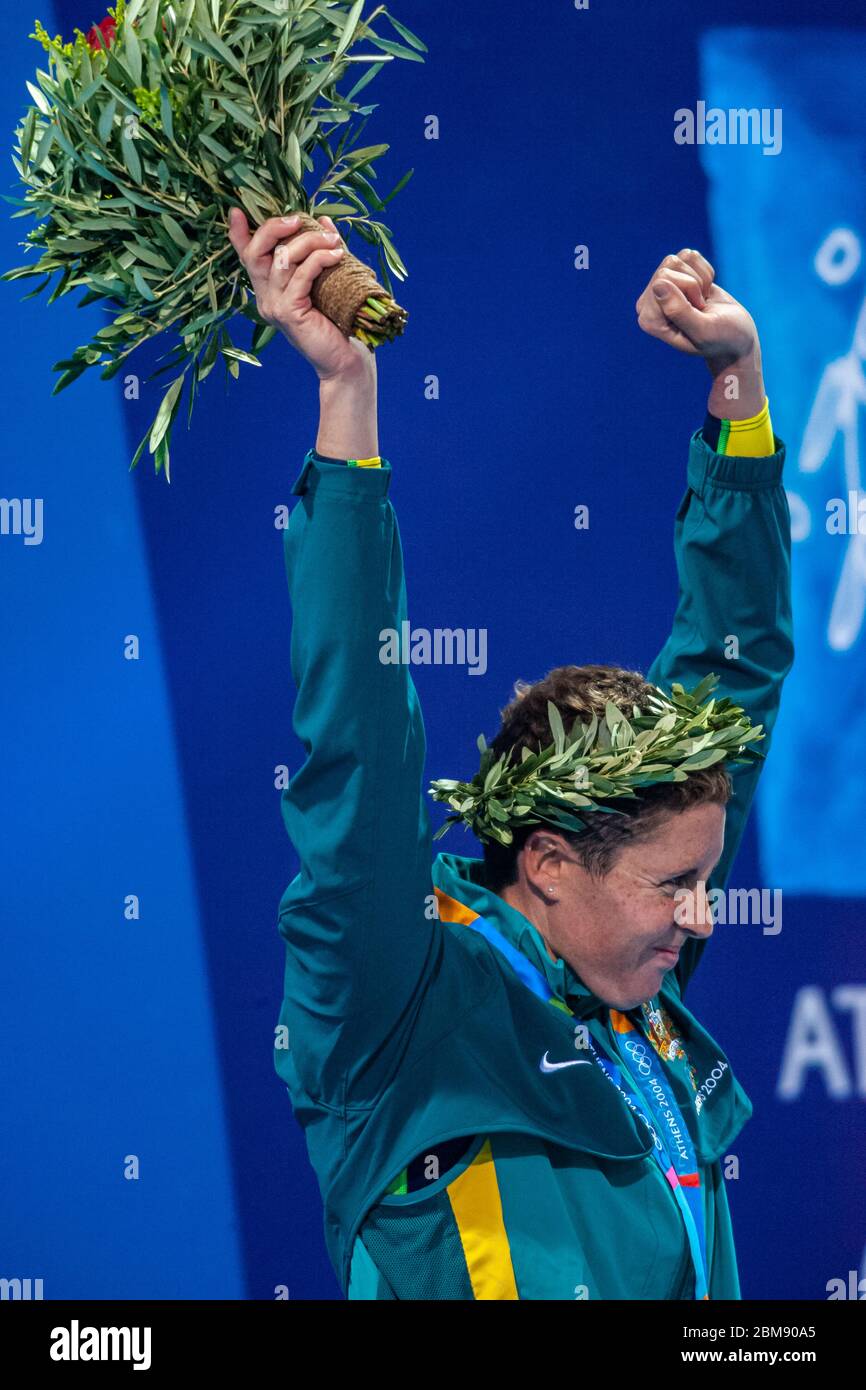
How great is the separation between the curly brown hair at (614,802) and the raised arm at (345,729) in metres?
0.23

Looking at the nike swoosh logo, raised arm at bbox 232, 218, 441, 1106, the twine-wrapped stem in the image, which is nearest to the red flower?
raised arm at bbox 232, 218, 441, 1106

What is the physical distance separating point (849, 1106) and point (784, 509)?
1312mm

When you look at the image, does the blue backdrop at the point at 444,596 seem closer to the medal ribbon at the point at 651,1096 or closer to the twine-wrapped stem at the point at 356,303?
the medal ribbon at the point at 651,1096

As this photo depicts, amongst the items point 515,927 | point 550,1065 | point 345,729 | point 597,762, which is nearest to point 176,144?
point 345,729

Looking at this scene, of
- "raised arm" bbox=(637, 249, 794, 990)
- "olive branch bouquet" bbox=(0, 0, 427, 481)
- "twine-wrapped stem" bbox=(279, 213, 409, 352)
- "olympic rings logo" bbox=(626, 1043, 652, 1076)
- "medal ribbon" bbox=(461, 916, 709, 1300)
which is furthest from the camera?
"raised arm" bbox=(637, 249, 794, 990)

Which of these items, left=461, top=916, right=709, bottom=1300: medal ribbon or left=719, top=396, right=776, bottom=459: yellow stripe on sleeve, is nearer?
left=461, top=916, right=709, bottom=1300: medal ribbon

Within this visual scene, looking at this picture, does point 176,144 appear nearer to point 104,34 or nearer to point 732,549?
point 104,34

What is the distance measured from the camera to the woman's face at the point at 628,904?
67.2 inches

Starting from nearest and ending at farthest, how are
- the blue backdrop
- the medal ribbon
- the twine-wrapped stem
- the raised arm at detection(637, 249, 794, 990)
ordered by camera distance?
the twine-wrapped stem
the medal ribbon
the raised arm at detection(637, 249, 794, 990)
the blue backdrop

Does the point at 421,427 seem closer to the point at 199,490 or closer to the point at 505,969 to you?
the point at 199,490

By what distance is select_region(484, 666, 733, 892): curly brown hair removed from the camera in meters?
1.72

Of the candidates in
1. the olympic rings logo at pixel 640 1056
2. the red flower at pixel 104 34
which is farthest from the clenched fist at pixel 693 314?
the olympic rings logo at pixel 640 1056

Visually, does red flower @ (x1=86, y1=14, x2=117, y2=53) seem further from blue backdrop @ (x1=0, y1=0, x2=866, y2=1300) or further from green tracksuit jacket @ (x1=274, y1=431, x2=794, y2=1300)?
blue backdrop @ (x1=0, y1=0, x2=866, y2=1300)

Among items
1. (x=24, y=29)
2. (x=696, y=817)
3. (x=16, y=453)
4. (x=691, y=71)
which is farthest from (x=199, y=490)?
(x=696, y=817)
